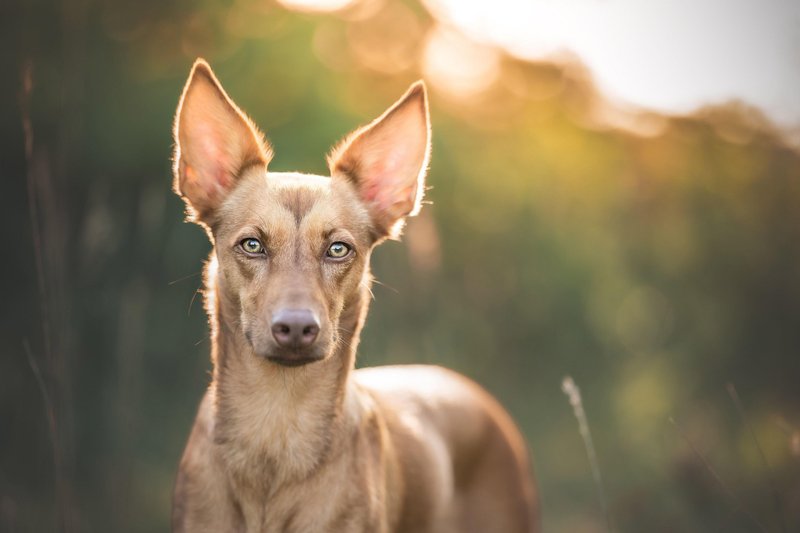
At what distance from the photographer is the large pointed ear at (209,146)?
3625 mm

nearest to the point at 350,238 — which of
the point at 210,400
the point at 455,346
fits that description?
the point at 210,400

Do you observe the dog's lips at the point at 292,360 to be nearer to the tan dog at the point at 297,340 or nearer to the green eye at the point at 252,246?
→ the tan dog at the point at 297,340

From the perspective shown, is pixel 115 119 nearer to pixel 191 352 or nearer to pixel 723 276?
pixel 191 352

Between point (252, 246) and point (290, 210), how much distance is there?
0.74 ft

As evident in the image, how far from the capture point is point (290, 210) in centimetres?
354

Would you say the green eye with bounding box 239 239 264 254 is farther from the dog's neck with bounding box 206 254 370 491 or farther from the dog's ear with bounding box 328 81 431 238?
the dog's ear with bounding box 328 81 431 238

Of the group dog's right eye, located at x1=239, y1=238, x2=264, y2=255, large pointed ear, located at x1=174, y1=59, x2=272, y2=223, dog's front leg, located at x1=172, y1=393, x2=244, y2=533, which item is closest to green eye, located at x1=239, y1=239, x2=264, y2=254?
dog's right eye, located at x1=239, y1=238, x2=264, y2=255

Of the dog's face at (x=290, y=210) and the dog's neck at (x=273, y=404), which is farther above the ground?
the dog's face at (x=290, y=210)

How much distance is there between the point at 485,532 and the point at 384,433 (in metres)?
0.91

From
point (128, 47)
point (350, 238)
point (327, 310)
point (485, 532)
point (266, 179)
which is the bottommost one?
point (485, 532)

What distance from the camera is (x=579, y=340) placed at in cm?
894

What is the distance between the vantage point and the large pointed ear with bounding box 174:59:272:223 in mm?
3625

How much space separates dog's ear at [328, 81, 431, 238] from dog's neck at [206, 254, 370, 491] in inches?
20.5

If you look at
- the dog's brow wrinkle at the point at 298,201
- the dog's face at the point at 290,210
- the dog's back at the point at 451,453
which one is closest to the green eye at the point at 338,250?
the dog's face at the point at 290,210
